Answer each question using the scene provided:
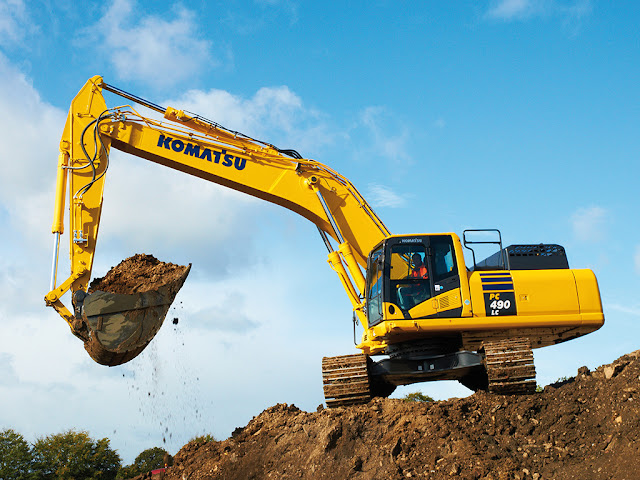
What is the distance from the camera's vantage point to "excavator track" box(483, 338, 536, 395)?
9.38 metres

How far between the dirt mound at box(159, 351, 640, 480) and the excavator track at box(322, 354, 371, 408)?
0.37 metres

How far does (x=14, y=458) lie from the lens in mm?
14969

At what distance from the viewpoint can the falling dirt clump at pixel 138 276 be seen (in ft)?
35.6

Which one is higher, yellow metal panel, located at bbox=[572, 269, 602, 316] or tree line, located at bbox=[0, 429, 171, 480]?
yellow metal panel, located at bbox=[572, 269, 602, 316]

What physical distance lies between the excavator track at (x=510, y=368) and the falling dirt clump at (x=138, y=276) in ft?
18.0

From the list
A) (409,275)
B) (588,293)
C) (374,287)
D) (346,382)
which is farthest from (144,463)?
(588,293)

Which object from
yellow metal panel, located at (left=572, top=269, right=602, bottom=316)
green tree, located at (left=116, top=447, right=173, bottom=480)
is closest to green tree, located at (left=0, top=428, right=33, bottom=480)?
green tree, located at (left=116, top=447, right=173, bottom=480)

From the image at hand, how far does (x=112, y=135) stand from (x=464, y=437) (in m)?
8.20

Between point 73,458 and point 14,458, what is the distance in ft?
4.47

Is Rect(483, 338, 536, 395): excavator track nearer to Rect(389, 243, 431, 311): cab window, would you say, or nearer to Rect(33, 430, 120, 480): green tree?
Rect(389, 243, 431, 311): cab window

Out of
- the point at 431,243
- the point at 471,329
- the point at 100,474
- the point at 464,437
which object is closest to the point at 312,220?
the point at 431,243

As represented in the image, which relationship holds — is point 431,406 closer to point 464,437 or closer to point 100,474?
point 464,437

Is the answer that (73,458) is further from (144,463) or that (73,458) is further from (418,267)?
(418,267)

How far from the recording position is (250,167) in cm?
1212
